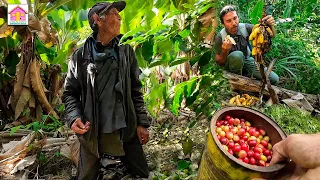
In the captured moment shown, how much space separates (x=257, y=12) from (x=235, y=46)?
159 mm

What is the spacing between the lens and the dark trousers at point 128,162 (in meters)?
1.85

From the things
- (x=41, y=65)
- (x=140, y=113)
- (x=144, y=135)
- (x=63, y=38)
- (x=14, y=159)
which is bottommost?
(x=14, y=159)

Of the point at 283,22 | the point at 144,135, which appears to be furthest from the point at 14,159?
the point at 283,22

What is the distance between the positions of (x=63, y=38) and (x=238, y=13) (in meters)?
1.95

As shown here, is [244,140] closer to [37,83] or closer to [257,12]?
[257,12]

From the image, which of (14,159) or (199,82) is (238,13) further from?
(14,159)

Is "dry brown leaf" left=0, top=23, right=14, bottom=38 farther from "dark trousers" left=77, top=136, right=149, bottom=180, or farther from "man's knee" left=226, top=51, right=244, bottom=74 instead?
"man's knee" left=226, top=51, right=244, bottom=74

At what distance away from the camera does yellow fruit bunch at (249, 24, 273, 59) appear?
4.11 feet

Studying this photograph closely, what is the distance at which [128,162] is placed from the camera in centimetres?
196

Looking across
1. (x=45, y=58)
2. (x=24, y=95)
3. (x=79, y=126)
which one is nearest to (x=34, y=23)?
(x=24, y=95)

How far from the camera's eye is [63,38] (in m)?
2.97

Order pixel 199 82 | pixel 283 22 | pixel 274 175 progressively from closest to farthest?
pixel 274 175
pixel 283 22
pixel 199 82

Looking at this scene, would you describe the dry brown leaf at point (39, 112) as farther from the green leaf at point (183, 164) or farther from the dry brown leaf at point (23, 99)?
the green leaf at point (183, 164)

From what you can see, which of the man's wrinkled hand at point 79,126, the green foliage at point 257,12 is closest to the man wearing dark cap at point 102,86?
the man's wrinkled hand at point 79,126
